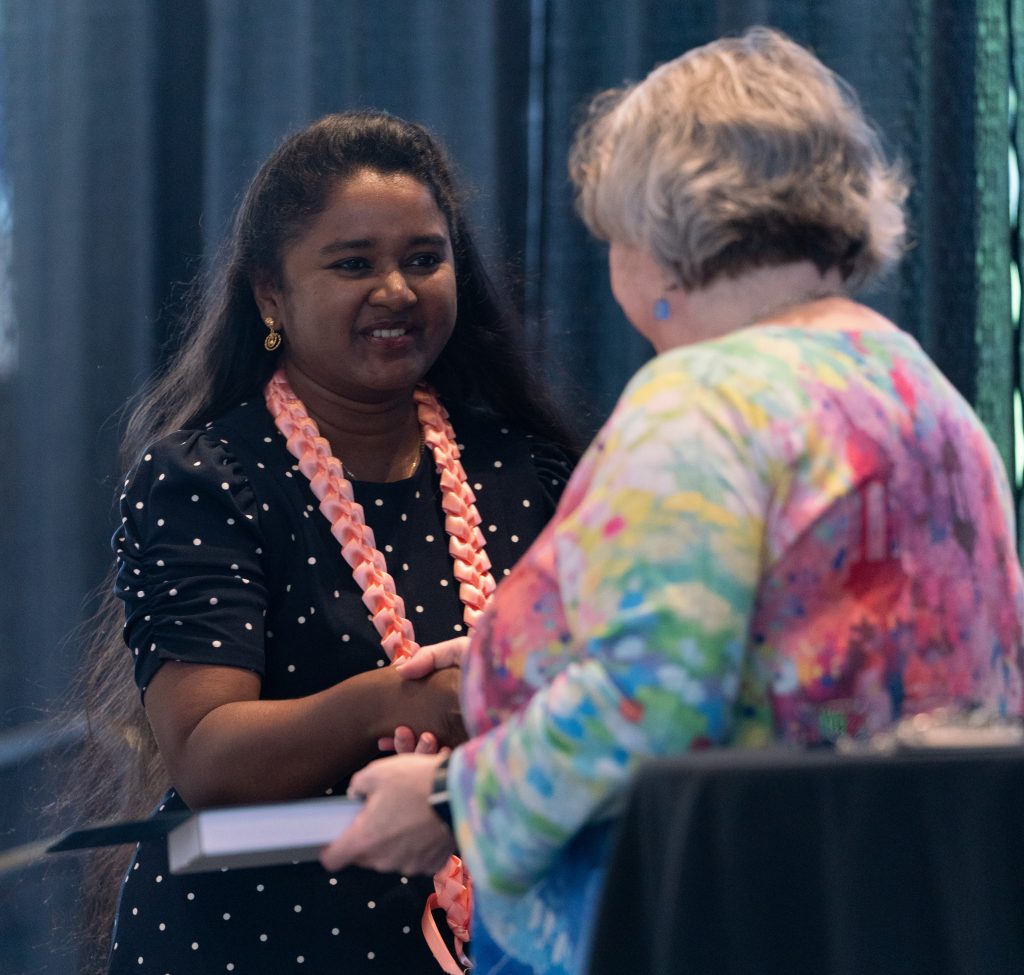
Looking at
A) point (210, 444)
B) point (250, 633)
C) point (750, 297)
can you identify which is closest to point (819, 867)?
point (750, 297)

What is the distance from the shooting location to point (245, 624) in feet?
4.73

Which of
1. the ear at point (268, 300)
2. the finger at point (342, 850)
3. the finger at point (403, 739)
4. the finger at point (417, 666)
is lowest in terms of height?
the finger at point (403, 739)

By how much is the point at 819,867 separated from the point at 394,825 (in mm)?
324

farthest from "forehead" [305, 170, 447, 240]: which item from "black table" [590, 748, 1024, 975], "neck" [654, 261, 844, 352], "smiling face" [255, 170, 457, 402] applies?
"black table" [590, 748, 1024, 975]

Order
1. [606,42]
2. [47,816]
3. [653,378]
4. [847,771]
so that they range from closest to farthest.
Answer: [847,771]
[653,378]
[47,816]
[606,42]

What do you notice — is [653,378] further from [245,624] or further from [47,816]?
[47,816]

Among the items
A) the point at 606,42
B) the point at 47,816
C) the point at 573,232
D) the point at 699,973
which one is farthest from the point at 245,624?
the point at 606,42

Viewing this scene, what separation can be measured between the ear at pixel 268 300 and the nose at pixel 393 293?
13cm

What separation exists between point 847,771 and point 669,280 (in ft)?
1.30

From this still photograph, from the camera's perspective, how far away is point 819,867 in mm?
885

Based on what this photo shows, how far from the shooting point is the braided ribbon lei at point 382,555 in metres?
1.51

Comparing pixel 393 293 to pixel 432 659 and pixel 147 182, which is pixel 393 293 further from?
pixel 147 182

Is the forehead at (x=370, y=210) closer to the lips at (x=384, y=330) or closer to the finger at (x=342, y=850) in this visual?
the lips at (x=384, y=330)

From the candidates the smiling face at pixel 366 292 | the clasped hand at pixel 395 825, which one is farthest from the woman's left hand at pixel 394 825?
the smiling face at pixel 366 292
